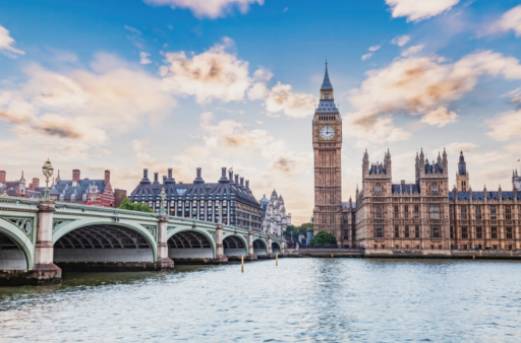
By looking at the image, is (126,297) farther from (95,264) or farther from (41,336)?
(95,264)

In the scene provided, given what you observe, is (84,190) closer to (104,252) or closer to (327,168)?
(104,252)

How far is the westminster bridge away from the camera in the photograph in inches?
1538

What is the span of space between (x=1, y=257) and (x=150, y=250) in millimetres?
23480

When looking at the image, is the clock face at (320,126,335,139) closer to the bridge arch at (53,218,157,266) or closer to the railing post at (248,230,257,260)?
the railing post at (248,230,257,260)

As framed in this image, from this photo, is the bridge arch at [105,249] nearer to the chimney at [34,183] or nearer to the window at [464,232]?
the chimney at [34,183]

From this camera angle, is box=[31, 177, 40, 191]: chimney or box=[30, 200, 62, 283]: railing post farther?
box=[31, 177, 40, 191]: chimney

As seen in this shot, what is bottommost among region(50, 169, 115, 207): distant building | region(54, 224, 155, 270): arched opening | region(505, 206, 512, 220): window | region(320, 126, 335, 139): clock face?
region(54, 224, 155, 270): arched opening

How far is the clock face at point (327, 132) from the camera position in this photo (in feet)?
558

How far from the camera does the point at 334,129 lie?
17062 centimetres

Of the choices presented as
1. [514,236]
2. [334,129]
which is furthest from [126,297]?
[334,129]

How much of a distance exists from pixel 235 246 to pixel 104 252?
44.4 metres

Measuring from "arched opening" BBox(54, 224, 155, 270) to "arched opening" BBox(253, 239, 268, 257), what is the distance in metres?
59.1

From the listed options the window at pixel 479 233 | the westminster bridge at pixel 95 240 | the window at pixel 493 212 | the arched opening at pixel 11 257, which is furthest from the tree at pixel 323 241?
the arched opening at pixel 11 257

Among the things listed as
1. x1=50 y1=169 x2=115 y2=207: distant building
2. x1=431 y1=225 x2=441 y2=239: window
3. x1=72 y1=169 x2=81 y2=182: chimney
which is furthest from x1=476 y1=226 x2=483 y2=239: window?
x1=72 y1=169 x2=81 y2=182: chimney
